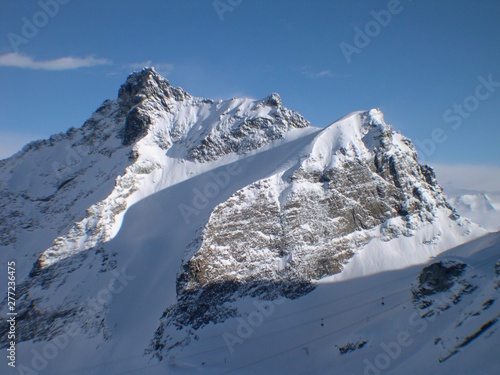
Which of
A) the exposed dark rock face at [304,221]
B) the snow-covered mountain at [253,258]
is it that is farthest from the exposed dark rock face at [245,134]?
the exposed dark rock face at [304,221]

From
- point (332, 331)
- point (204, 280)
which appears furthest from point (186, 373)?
point (332, 331)

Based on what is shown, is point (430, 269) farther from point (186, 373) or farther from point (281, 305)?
point (186, 373)

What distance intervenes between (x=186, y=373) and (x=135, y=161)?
51.0 meters

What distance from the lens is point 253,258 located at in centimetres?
5978

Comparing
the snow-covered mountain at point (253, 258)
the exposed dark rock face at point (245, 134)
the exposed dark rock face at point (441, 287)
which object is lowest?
the exposed dark rock face at point (441, 287)

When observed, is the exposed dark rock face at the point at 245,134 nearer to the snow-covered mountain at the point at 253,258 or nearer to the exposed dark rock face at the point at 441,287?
the snow-covered mountain at the point at 253,258

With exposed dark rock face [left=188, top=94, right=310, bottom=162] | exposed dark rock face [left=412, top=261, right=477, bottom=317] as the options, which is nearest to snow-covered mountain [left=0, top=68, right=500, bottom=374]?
exposed dark rock face [left=412, top=261, right=477, bottom=317]

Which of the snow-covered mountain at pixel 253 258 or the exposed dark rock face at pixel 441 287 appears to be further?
the snow-covered mountain at pixel 253 258

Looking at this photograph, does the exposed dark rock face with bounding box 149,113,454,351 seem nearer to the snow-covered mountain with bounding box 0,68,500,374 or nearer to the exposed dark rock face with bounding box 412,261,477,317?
the snow-covered mountain with bounding box 0,68,500,374

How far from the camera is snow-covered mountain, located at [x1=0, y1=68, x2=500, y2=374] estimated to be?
46.3 metres

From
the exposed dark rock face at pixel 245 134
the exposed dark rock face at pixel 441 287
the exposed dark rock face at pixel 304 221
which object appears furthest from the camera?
the exposed dark rock face at pixel 245 134

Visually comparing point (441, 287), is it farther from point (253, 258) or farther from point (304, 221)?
point (253, 258)

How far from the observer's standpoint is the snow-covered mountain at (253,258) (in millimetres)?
46281

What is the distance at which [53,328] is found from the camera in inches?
2387
